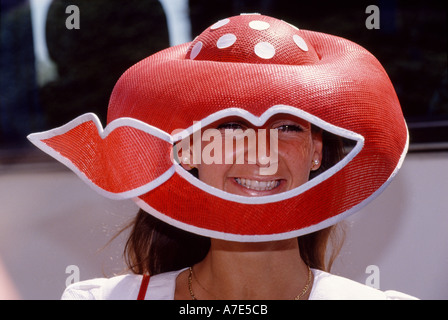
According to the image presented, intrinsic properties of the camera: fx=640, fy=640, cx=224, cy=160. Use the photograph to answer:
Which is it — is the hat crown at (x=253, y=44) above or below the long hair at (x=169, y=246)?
above

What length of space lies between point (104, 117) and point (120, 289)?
0.66 metres

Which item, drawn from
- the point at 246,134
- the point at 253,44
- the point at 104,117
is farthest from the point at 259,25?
the point at 104,117

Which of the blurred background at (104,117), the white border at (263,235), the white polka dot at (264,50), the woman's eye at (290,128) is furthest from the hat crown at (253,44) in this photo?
the blurred background at (104,117)

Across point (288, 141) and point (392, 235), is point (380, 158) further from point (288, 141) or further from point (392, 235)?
point (392, 235)

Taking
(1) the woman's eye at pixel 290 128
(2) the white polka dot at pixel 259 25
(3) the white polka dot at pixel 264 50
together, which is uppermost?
(2) the white polka dot at pixel 259 25

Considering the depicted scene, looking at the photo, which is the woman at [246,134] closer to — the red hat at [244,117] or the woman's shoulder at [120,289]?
the red hat at [244,117]

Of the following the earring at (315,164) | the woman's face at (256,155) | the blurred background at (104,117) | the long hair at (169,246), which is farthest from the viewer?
the blurred background at (104,117)

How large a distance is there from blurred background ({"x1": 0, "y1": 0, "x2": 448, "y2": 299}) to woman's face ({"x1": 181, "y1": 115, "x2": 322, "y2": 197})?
0.53 m

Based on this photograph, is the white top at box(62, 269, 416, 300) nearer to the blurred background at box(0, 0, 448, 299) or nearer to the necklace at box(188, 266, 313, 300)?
the necklace at box(188, 266, 313, 300)

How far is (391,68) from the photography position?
1.45m

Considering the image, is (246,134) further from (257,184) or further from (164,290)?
(164,290)

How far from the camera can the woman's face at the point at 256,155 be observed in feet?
3.17

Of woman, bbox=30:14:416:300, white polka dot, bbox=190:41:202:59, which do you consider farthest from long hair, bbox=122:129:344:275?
white polka dot, bbox=190:41:202:59

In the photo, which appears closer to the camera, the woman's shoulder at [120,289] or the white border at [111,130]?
the white border at [111,130]
